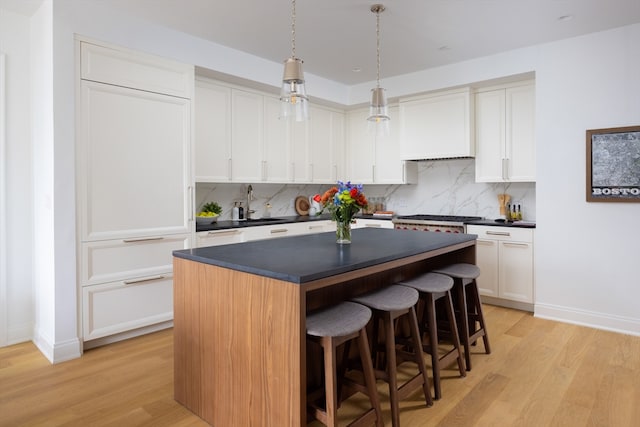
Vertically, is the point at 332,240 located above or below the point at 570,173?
below

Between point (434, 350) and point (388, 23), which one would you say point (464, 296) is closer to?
point (434, 350)

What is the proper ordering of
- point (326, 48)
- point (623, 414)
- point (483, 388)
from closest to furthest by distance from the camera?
point (623, 414), point (483, 388), point (326, 48)

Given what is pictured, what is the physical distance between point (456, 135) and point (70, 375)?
4212mm

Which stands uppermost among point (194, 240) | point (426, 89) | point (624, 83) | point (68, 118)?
point (426, 89)

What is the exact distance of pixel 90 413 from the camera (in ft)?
7.47

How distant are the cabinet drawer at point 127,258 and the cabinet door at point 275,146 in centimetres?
148

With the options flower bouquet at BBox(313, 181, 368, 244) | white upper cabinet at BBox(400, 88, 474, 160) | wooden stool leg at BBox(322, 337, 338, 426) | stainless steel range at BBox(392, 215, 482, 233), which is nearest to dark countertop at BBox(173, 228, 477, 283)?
flower bouquet at BBox(313, 181, 368, 244)

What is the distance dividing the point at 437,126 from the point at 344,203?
8.63 feet

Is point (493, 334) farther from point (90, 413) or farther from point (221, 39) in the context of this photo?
point (221, 39)

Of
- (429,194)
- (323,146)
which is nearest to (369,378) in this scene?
(429,194)

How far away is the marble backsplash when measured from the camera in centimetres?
459

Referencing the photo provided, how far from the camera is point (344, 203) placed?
262 centimetres

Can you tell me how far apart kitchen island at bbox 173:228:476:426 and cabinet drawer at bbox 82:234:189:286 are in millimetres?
1142

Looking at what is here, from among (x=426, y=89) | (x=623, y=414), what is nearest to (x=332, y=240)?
(x=623, y=414)
